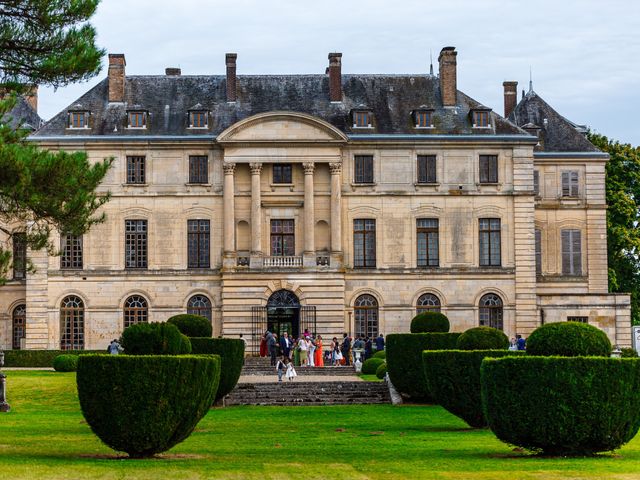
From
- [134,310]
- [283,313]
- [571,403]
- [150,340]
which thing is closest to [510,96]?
[283,313]

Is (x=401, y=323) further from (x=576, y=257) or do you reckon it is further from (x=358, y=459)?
(x=358, y=459)

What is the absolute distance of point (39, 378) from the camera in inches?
1678

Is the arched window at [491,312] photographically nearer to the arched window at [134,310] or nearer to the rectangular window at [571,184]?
the rectangular window at [571,184]

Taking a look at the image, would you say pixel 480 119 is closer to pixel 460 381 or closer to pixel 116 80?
pixel 116 80

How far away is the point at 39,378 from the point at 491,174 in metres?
23.5

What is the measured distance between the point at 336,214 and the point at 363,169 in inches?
98.9

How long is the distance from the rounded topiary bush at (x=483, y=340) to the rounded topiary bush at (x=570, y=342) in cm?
804

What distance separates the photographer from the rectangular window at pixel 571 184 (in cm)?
6088

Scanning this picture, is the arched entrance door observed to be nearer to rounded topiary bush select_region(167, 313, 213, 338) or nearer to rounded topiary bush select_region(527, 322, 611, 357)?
rounded topiary bush select_region(167, 313, 213, 338)

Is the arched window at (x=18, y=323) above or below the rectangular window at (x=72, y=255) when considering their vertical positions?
below

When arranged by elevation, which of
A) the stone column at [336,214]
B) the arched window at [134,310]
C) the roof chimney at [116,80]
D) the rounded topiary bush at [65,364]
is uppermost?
the roof chimney at [116,80]

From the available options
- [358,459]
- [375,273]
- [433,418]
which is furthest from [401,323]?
[358,459]

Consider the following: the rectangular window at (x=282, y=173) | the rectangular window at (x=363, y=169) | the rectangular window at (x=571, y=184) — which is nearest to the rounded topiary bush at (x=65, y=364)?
the rectangular window at (x=282, y=173)

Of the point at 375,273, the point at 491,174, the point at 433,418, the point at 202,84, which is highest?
the point at 202,84
